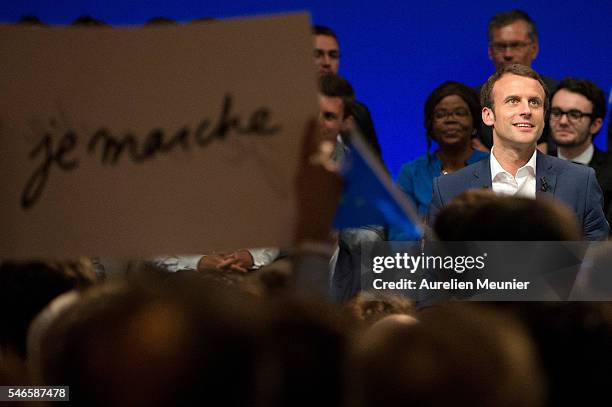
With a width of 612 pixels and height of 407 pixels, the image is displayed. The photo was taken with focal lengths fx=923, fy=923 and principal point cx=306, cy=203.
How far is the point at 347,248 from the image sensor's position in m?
1.62

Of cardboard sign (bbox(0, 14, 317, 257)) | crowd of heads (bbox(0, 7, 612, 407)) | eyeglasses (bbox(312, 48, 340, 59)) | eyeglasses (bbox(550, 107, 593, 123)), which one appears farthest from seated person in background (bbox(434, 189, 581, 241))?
eyeglasses (bbox(550, 107, 593, 123))

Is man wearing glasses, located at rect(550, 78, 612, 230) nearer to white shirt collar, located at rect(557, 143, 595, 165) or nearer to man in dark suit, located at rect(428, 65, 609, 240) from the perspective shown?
white shirt collar, located at rect(557, 143, 595, 165)

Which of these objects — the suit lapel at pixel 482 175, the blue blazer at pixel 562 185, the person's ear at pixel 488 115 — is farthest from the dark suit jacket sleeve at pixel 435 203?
the person's ear at pixel 488 115

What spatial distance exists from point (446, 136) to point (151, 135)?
7.92 ft

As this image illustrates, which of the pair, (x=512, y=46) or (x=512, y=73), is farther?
(x=512, y=46)

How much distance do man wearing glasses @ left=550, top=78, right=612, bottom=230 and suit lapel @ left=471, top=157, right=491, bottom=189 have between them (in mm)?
776

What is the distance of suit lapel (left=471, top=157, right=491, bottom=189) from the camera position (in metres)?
2.32

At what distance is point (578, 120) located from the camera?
10.3 ft

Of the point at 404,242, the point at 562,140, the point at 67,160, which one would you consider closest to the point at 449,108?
the point at 562,140

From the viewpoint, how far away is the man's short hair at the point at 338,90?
2.46 meters

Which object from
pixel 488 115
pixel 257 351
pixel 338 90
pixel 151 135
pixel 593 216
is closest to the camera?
pixel 257 351

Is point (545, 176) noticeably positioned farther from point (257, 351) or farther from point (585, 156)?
point (257, 351)

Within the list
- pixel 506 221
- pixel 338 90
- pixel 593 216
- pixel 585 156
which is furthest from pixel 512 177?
pixel 506 221

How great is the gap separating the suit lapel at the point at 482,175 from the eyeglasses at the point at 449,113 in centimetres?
59
